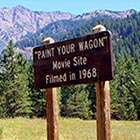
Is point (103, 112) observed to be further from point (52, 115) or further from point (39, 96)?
point (39, 96)

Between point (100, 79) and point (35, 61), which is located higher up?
point (35, 61)

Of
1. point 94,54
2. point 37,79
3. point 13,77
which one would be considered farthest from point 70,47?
point 13,77

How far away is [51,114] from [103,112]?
56.5 inches

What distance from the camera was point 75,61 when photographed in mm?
6887

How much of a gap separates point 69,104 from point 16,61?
10721 millimetres

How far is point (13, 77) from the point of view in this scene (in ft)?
222

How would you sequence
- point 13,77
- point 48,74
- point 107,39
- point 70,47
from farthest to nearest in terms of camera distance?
1. point 13,77
2. point 48,74
3. point 70,47
4. point 107,39

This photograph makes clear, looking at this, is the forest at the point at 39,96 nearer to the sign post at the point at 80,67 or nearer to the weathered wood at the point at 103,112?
the sign post at the point at 80,67

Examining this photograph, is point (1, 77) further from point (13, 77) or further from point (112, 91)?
point (112, 91)

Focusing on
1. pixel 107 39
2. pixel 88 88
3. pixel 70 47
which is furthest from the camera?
pixel 88 88

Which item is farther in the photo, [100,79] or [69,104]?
[69,104]

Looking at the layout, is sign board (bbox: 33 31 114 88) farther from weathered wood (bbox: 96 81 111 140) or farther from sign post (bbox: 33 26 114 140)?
weathered wood (bbox: 96 81 111 140)

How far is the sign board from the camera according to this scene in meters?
6.37

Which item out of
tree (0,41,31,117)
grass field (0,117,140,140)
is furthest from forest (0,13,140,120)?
grass field (0,117,140,140)
